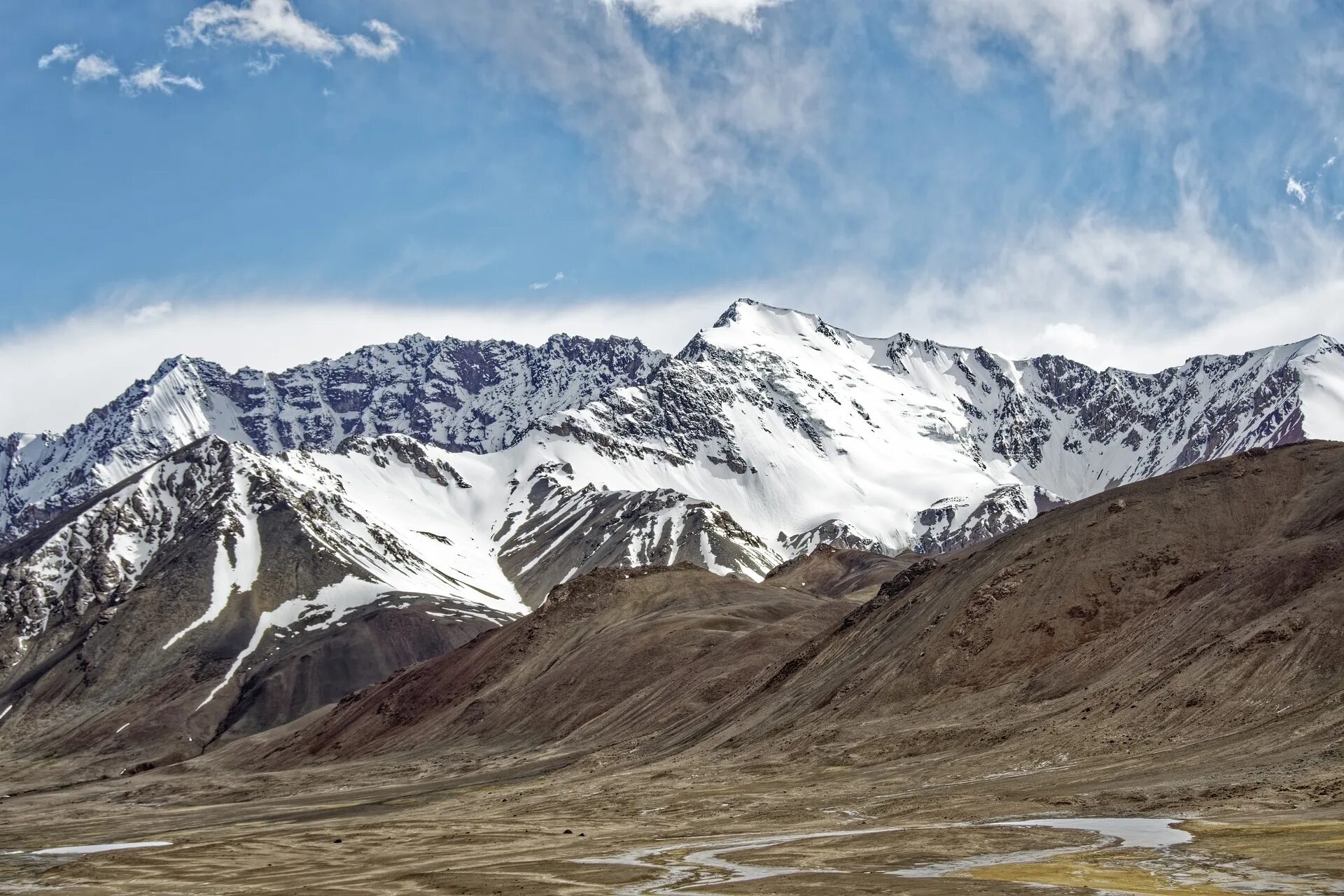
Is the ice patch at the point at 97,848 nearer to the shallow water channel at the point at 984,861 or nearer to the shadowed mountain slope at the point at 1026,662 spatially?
the shallow water channel at the point at 984,861

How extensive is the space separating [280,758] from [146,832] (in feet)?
236

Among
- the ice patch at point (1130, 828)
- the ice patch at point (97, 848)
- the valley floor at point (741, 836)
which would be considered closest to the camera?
the valley floor at point (741, 836)

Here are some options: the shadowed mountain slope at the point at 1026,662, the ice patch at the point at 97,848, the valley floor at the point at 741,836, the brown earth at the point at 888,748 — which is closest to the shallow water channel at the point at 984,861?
the valley floor at the point at 741,836

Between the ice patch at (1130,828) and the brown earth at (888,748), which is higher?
the brown earth at (888,748)

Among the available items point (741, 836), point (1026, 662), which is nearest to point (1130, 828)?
point (741, 836)

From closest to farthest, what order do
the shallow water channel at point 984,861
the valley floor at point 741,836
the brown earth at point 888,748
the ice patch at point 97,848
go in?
the shallow water channel at point 984,861 < the valley floor at point 741,836 < the brown earth at point 888,748 < the ice patch at point 97,848

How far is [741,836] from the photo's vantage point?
67.2 meters

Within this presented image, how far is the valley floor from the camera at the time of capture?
47.8 metres

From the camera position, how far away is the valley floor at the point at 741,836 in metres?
47.8

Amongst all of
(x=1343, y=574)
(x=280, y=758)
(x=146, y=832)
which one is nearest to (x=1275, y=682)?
(x=1343, y=574)

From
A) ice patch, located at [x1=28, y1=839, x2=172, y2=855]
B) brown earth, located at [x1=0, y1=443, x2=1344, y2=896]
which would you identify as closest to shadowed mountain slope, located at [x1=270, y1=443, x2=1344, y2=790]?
brown earth, located at [x1=0, y1=443, x2=1344, y2=896]

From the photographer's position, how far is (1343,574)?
3531 inches

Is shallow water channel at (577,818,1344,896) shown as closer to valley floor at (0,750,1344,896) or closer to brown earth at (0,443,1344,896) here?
valley floor at (0,750,1344,896)

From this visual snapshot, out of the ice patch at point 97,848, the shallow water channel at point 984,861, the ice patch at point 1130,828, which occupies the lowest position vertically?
the ice patch at point 1130,828
